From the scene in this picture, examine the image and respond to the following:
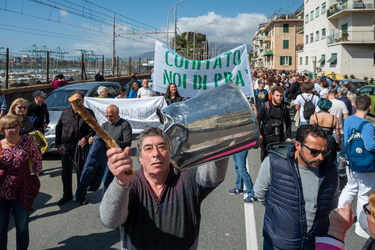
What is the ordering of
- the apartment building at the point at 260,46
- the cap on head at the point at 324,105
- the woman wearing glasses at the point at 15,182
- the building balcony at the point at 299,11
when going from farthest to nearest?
the apartment building at the point at 260,46, the building balcony at the point at 299,11, the cap on head at the point at 324,105, the woman wearing glasses at the point at 15,182

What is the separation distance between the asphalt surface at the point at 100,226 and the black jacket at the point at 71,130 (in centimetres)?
98

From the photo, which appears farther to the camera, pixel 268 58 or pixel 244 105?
pixel 268 58

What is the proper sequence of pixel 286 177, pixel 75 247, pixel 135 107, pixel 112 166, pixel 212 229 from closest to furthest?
pixel 112 166, pixel 286 177, pixel 75 247, pixel 212 229, pixel 135 107

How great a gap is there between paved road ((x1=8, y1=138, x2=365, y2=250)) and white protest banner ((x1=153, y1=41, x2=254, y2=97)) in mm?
1806

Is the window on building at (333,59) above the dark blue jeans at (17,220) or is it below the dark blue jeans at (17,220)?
above

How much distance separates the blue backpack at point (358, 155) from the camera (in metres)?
4.66

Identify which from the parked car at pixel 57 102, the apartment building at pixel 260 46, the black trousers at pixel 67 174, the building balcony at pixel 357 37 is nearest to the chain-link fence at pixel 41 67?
the parked car at pixel 57 102

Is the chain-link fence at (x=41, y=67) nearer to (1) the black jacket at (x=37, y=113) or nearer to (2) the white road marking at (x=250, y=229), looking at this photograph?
(1) the black jacket at (x=37, y=113)

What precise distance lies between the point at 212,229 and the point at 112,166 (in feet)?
11.5

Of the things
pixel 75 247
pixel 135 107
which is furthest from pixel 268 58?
pixel 75 247

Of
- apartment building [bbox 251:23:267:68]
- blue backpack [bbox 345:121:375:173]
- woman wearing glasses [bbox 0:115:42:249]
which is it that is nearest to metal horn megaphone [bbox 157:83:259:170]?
woman wearing glasses [bbox 0:115:42:249]

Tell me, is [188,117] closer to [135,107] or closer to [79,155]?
[79,155]

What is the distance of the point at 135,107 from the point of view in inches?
393

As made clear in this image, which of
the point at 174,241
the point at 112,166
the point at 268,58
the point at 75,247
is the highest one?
the point at 268,58
